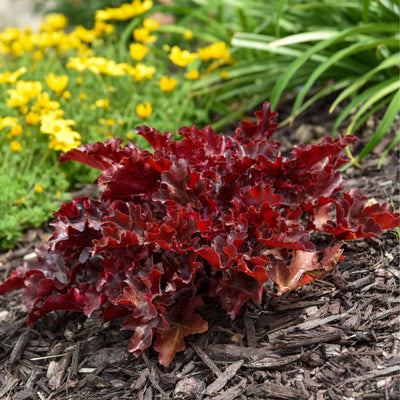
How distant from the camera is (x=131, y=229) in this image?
7.41ft

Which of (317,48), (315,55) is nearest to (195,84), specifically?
(315,55)

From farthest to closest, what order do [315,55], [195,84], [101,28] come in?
1. [101,28]
2. [195,84]
3. [315,55]

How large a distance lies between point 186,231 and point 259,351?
1.95 ft

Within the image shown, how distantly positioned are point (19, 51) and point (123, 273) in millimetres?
3230

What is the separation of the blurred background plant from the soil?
0.96 m

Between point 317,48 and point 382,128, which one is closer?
point 382,128

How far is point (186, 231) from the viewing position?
2238 millimetres

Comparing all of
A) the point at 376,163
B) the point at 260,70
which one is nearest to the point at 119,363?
the point at 376,163

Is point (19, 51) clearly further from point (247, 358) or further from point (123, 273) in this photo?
point (247, 358)

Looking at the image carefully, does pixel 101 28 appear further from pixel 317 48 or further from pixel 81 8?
pixel 81 8

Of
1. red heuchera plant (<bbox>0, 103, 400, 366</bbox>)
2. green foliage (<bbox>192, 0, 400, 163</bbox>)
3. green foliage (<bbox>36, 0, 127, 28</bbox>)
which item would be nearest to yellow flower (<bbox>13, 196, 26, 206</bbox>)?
red heuchera plant (<bbox>0, 103, 400, 366</bbox>)

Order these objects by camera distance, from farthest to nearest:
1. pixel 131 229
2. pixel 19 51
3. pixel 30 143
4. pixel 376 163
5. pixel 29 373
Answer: pixel 19 51 → pixel 30 143 → pixel 376 163 → pixel 29 373 → pixel 131 229

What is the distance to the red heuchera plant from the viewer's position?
2.18 metres

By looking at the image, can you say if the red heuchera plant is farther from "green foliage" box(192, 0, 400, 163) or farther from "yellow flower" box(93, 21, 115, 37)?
"yellow flower" box(93, 21, 115, 37)
